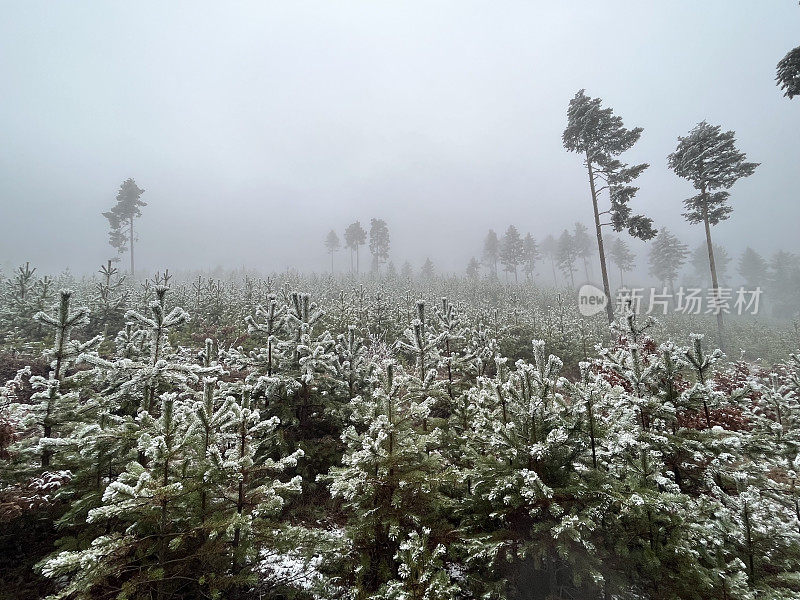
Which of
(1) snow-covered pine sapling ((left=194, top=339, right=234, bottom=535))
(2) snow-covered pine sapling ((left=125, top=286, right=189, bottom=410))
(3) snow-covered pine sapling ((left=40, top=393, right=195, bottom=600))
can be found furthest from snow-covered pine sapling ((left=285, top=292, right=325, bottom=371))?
(3) snow-covered pine sapling ((left=40, top=393, right=195, bottom=600))

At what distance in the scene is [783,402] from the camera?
620 centimetres

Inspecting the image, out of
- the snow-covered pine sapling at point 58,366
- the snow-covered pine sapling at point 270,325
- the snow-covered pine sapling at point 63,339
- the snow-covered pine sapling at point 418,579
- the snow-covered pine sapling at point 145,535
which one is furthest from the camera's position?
the snow-covered pine sapling at point 270,325

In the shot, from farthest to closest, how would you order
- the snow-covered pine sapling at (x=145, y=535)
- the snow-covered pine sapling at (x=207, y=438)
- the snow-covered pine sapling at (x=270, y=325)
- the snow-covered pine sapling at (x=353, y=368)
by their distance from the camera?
1. the snow-covered pine sapling at (x=353, y=368)
2. the snow-covered pine sapling at (x=270, y=325)
3. the snow-covered pine sapling at (x=207, y=438)
4. the snow-covered pine sapling at (x=145, y=535)

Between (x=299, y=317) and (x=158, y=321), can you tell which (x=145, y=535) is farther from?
(x=299, y=317)

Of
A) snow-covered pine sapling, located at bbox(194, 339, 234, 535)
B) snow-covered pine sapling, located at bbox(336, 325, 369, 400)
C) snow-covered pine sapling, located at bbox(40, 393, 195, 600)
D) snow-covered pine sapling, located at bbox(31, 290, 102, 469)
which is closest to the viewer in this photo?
snow-covered pine sapling, located at bbox(40, 393, 195, 600)

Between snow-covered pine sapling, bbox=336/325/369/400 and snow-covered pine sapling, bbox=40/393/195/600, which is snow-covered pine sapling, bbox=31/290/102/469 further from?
snow-covered pine sapling, bbox=336/325/369/400

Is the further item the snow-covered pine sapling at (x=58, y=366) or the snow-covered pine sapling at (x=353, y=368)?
the snow-covered pine sapling at (x=353, y=368)

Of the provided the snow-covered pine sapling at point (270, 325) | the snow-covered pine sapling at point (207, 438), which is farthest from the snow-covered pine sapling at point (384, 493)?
the snow-covered pine sapling at point (270, 325)

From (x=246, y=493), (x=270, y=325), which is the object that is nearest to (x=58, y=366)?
(x=270, y=325)

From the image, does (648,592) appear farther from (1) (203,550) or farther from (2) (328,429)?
(2) (328,429)

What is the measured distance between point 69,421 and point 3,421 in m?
0.58

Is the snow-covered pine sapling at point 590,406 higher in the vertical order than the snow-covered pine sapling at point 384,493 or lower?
higher

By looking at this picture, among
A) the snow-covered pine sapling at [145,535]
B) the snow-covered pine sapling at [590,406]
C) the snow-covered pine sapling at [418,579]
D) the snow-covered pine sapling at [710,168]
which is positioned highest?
the snow-covered pine sapling at [710,168]

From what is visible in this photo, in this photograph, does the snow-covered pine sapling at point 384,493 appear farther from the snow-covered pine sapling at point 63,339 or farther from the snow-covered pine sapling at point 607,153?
the snow-covered pine sapling at point 607,153
